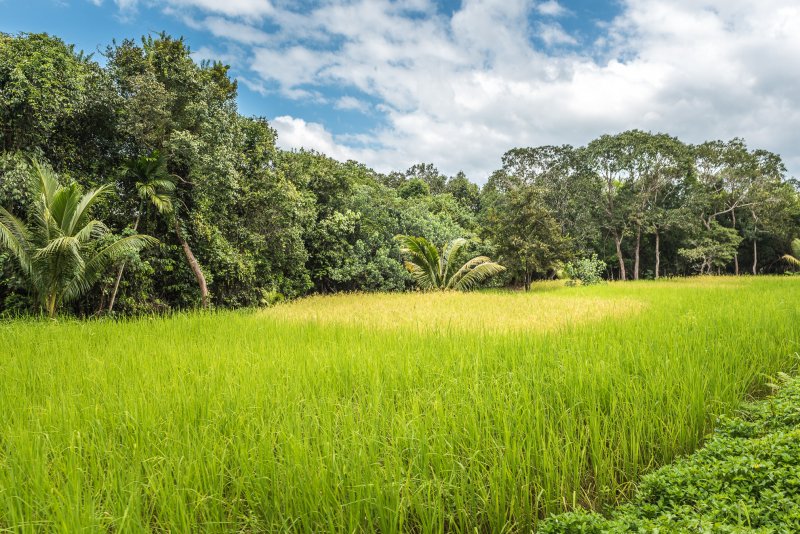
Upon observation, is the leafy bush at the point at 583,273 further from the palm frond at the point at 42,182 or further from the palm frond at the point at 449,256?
the palm frond at the point at 42,182

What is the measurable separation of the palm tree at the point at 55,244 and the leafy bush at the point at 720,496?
28.8 feet

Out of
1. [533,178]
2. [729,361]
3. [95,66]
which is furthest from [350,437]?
[533,178]

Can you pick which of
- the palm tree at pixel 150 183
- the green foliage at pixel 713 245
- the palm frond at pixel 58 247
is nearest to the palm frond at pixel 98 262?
the palm frond at pixel 58 247

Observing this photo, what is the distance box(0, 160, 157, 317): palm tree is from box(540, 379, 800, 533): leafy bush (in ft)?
28.8

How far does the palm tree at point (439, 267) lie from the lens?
1527 cm

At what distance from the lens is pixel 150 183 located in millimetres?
9039

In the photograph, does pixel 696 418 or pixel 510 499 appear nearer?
pixel 510 499

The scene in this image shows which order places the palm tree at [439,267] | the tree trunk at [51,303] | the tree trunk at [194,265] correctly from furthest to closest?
the palm tree at [439,267], the tree trunk at [194,265], the tree trunk at [51,303]

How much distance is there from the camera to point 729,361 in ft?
12.8

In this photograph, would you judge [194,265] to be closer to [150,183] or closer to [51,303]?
[150,183]

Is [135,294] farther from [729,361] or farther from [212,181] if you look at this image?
[729,361]

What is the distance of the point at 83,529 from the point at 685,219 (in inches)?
1153

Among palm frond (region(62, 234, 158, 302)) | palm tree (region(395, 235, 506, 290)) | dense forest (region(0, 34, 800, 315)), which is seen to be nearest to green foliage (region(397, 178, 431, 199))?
dense forest (region(0, 34, 800, 315))

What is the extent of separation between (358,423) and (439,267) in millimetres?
13137
